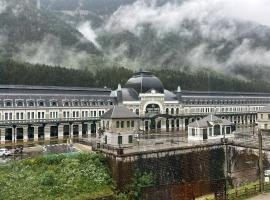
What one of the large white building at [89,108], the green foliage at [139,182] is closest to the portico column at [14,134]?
the large white building at [89,108]

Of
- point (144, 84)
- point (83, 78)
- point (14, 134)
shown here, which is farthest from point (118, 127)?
point (83, 78)

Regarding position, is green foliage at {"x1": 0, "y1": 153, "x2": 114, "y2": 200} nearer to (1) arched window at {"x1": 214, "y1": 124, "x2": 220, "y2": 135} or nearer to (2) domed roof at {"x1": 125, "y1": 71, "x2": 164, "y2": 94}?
(1) arched window at {"x1": 214, "y1": 124, "x2": 220, "y2": 135}

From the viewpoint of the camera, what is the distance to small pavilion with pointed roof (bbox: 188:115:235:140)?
55.9 m

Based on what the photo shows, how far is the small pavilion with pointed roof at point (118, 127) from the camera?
5131 centimetres

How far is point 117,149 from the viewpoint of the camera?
4169cm

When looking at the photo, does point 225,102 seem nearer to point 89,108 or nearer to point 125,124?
point 89,108

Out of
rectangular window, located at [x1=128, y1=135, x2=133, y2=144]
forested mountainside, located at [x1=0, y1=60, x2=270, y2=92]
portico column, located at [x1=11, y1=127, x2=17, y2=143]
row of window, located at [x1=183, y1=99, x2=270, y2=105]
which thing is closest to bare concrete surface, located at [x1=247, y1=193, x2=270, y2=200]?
rectangular window, located at [x1=128, y1=135, x2=133, y2=144]

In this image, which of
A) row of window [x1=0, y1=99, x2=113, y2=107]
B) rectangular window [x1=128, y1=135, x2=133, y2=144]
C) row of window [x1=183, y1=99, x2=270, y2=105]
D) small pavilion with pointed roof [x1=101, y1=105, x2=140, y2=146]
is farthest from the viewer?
row of window [x1=183, y1=99, x2=270, y2=105]

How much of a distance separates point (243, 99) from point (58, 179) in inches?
3431

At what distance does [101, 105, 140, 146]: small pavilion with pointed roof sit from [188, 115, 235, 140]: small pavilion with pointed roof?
9.76 meters

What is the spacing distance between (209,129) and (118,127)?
1467 centimetres

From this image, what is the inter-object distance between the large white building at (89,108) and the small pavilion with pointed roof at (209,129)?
28594 millimetres

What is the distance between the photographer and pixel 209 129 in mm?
56500

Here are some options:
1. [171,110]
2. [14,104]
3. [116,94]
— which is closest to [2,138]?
[14,104]
